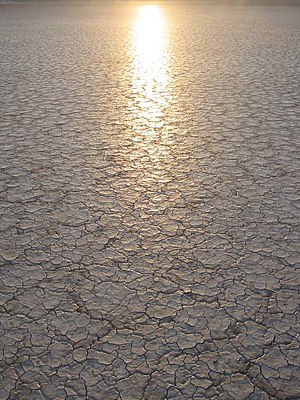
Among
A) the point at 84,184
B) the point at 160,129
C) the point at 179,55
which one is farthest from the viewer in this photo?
the point at 179,55

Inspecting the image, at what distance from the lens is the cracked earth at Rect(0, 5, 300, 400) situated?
2.54 ft

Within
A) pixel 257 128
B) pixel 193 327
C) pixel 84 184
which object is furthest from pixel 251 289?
pixel 257 128

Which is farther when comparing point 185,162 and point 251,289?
point 185,162

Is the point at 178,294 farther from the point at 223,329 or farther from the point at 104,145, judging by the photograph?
the point at 104,145

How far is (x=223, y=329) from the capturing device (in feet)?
2.80

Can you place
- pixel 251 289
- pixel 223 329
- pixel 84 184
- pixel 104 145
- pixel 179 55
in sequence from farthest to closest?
pixel 179 55 → pixel 104 145 → pixel 84 184 → pixel 251 289 → pixel 223 329

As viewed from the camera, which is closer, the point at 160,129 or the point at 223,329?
the point at 223,329

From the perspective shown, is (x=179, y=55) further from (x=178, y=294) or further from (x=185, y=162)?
(x=178, y=294)

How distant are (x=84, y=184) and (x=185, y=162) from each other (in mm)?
369

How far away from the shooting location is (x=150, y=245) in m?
1.11

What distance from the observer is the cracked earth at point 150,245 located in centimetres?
77

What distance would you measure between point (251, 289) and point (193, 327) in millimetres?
174

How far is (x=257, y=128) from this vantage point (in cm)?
192

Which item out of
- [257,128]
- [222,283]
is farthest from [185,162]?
[222,283]
